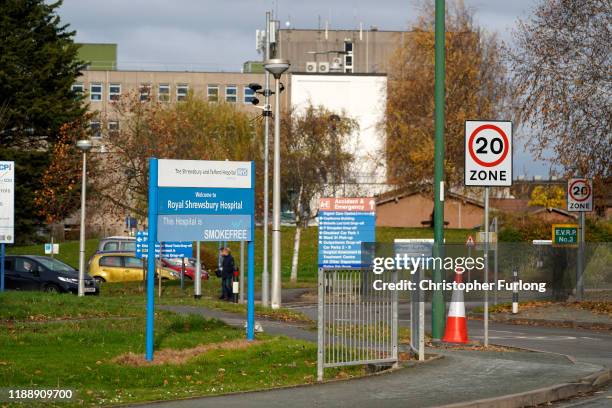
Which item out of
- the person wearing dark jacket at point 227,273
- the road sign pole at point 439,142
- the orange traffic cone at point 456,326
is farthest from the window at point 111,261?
the orange traffic cone at point 456,326

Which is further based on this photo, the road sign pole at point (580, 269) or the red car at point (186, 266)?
the red car at point (186, 266)

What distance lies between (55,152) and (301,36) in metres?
51.1

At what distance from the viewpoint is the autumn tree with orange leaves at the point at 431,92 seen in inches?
2603

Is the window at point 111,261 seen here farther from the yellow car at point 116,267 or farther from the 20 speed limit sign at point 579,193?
the 20 speed limit sign at point 579,193

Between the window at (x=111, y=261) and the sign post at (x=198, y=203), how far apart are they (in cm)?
3121

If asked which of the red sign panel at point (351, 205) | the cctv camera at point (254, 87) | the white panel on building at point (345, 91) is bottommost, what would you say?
the red sign panel at point (351, 205)

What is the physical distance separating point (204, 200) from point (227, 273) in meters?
20.5

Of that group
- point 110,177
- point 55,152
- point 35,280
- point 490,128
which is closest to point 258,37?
point 55,152

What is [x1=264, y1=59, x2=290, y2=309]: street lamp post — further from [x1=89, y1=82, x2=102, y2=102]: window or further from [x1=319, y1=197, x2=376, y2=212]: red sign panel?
[x1=89, y1=82, x2=102, y2=102]: window

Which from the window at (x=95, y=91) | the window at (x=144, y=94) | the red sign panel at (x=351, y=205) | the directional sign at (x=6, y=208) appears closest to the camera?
the directional sign at (x=6, y=208)

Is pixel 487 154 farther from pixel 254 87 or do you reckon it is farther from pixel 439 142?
pixel 254 87

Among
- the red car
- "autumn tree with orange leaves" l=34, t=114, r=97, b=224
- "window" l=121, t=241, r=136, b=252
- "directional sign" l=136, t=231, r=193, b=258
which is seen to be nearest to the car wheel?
"directional sign" l=136, t=231, r=193, b=258

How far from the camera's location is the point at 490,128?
1812 cm

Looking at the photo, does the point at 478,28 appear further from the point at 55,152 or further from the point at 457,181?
the point at 55,152
